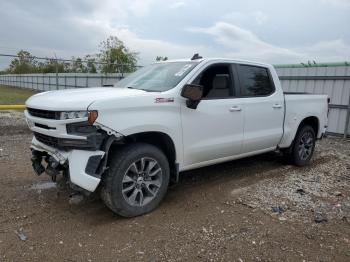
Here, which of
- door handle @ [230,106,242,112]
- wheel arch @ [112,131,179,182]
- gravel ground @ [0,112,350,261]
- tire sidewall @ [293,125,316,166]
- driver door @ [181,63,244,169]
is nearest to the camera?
gravel ground @ [0,112,350,261]

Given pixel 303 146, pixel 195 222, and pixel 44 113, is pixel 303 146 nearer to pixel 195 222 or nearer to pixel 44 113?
pixel 195 222

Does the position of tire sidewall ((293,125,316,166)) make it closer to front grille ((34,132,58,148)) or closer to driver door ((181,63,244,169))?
driver door ((181,63,244,169))

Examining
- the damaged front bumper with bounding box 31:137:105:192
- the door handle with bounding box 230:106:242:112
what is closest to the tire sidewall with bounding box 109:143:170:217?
the damaged front bumper with bounding box 31:137:105:192

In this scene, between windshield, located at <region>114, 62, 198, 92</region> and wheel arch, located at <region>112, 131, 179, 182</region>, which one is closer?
wheel arch, located at <region>112, 131, 179, 182</region>

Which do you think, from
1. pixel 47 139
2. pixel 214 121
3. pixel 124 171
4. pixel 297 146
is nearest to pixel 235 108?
pixel 214 121

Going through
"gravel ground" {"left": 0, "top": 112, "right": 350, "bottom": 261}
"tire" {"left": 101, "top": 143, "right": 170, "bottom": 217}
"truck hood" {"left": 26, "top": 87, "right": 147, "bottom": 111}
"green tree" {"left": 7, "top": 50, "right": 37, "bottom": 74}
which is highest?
"green tree" {"left": 7, "top": 50, "right": 37, "bottom": 74}

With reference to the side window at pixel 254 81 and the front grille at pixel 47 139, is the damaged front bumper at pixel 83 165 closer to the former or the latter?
the front grille at pixel 47 139

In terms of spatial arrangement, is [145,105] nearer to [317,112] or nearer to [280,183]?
[280,183]

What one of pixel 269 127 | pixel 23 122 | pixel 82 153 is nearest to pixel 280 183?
pixel 269 127

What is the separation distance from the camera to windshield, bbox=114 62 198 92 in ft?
14.4

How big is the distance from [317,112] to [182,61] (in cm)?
318

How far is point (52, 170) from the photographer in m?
3.88

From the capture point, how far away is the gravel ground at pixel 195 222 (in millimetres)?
3271

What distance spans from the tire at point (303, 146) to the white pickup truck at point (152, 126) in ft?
2.72
